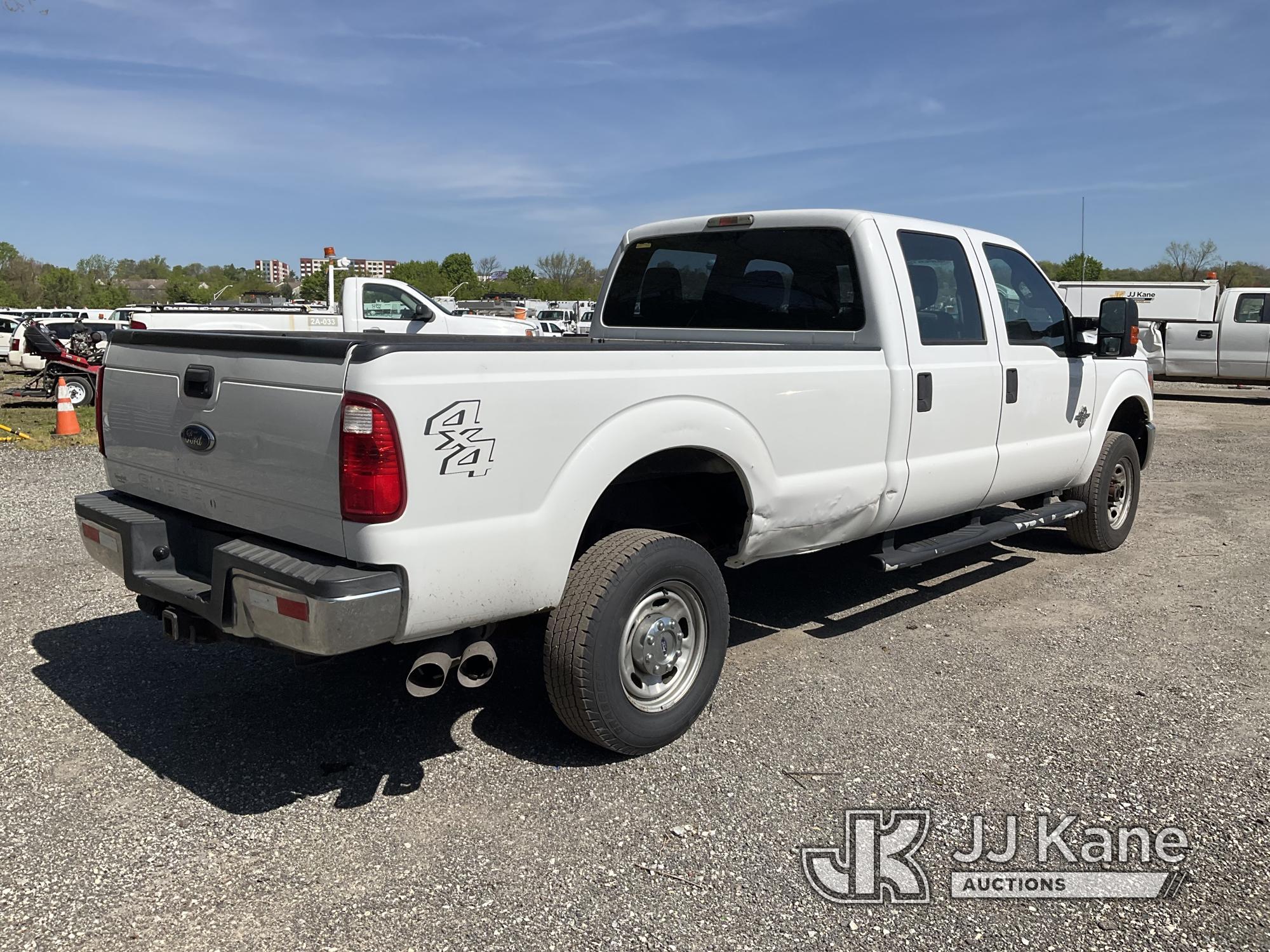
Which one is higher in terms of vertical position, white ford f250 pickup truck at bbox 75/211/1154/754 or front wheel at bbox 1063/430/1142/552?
white ford f250 pickup truck at bbox 75/211/1154/754

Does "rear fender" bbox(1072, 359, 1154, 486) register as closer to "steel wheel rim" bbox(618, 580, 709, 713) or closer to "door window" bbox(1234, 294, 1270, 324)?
"steel wheel rim" bbox(618, 580, 709, 713)

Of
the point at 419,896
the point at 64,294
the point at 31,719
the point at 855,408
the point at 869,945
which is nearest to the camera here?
the point at 869,945

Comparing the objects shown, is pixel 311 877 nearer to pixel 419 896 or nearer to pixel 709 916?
pixel 419 896

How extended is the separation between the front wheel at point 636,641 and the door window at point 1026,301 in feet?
8.89

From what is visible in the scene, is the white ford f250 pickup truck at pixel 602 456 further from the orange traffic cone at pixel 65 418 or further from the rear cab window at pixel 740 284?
the orange traffic cone at pixel 65 418

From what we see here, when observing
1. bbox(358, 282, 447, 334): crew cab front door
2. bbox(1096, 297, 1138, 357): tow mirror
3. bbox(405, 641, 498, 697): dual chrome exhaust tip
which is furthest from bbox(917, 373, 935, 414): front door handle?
bbox(358, 282, 447, 334): crew cab front door

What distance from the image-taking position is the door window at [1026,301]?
572 cm

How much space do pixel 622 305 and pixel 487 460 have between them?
299 cm

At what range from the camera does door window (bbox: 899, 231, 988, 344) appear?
5.07 metres

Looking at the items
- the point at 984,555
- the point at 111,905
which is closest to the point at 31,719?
the point at 111,905

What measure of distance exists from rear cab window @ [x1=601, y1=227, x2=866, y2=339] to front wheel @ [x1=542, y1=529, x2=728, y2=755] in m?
1.65

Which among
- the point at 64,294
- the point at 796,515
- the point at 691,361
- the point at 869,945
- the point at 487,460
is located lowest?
the point at 869,945

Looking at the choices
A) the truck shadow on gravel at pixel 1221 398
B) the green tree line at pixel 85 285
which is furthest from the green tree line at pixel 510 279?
the truck shadow on gravel at pixel 1221 398

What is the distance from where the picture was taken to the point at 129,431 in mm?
4004
